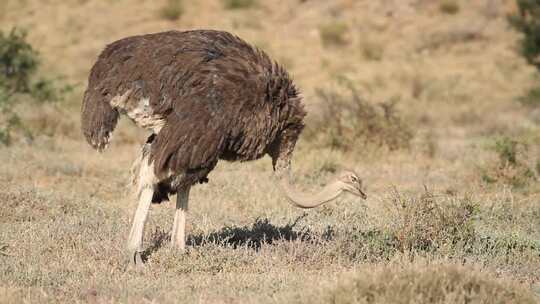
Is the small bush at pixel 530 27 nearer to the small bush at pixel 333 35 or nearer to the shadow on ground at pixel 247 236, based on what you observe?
the small bush at pixel 333 35

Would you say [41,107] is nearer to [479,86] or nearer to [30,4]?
[479,86]

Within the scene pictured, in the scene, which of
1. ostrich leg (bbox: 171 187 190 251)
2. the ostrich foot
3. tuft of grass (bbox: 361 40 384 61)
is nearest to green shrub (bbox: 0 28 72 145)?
ostrich leg (bbox: 171 187 190 251)

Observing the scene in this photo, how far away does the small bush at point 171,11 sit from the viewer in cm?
2770

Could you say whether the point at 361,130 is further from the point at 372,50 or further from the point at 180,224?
the point at 372,50

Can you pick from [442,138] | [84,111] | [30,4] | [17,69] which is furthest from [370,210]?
→ [30,4]

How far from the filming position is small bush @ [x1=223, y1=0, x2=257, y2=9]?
2908 centimetres

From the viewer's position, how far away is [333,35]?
1022 inches

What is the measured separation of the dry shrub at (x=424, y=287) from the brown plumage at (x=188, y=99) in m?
1.55

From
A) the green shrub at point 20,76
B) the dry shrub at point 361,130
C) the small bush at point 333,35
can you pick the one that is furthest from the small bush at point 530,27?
the green shrub at point 20,76

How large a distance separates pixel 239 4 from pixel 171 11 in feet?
7.95

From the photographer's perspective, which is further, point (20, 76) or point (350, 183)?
point (20, 76)

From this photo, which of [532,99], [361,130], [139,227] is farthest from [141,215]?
[532,99]

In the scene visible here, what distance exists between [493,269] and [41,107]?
10731 millimetres

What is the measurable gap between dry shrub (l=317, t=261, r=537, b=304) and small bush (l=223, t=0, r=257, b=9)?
80.1 feet
